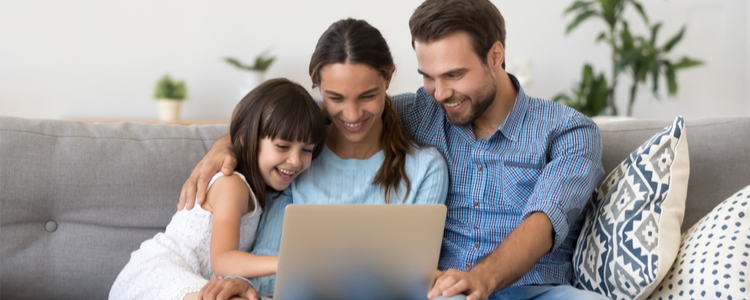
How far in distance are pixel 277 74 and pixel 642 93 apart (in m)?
2.22

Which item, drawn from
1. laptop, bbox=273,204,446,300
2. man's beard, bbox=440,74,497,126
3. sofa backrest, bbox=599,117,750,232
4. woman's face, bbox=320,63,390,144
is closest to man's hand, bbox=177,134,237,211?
woman's face, bbox=320,63,390,144

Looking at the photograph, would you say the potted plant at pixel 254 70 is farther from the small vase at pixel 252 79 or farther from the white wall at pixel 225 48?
the white wall at pixel 225 48

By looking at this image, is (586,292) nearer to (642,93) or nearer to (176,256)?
(176,256)

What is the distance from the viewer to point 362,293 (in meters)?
1.29

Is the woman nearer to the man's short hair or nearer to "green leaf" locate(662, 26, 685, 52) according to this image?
the man's short hair

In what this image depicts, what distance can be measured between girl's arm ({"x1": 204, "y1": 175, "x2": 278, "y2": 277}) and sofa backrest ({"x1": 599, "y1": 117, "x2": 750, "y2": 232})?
3.09 ft

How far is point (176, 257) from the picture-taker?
4.95 feet

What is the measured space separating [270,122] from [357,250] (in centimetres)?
50

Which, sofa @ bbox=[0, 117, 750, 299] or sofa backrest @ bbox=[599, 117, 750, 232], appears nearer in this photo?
sofa @ bbox=[0, 117, 750, 299]

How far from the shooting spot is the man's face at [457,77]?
166 cm

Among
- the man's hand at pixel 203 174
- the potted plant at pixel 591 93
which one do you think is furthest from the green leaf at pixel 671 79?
the man's hand at pixel 203 174

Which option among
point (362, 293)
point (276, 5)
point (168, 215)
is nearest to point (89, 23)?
point (276, 5)

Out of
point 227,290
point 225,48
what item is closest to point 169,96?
point 225,48

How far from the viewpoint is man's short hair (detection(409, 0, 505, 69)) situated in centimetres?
167
